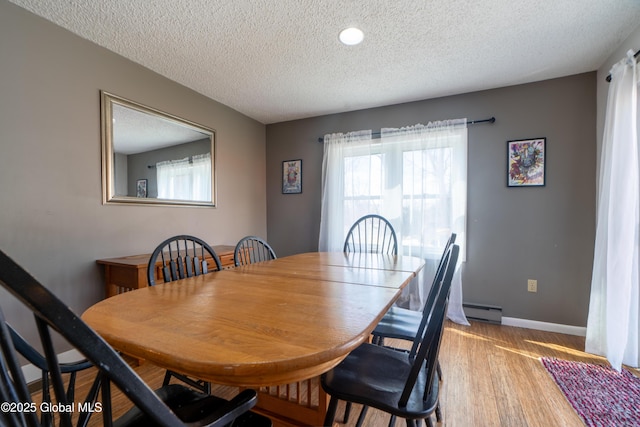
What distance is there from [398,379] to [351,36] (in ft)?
6.88

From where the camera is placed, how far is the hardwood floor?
1456 mm

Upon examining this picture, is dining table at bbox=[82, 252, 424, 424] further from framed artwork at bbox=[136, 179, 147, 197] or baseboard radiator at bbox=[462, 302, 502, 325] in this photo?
baseboard radiator at bbox=[462, 302, 502, 325]

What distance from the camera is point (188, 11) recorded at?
1728 mm

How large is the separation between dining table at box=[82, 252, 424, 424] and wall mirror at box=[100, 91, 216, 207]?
1496 mm

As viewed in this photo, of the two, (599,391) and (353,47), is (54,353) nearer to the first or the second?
(353,47)

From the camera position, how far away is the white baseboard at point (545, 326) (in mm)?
2461

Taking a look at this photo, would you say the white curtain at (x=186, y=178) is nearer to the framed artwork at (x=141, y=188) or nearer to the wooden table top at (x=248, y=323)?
the framed artwork at (x=141, y=188)

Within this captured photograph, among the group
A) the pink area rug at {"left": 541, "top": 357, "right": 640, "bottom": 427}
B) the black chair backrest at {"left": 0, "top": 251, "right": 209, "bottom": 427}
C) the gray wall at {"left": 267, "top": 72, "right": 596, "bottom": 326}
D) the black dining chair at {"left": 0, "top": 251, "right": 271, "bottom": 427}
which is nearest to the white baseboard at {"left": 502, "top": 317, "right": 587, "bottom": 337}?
the gray wall at {"left": 267, "top": 72, "right": 596, "bottom": 326}

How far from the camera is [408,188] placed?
3.05 metres

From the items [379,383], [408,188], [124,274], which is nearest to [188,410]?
[379,383]

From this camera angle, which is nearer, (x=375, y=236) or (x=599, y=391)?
(x=599, y=391)

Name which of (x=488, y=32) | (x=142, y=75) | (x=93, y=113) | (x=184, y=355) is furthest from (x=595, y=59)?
(x=93, y=113)

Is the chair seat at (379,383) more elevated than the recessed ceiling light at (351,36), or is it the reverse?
the recessed ceiling light at (351,36)

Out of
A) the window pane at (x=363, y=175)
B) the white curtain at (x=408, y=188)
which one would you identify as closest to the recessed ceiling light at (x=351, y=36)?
the white curtain at (x=408, y=188)
